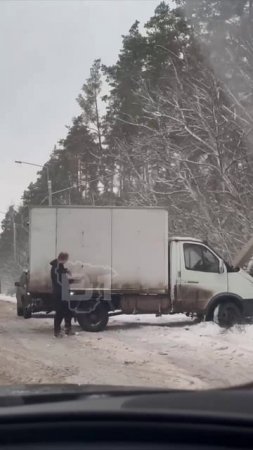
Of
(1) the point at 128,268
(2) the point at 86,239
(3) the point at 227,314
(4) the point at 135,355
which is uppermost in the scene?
(2) the point at 86,239

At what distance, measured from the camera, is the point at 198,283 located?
15.5 meters

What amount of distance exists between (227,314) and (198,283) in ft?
3.38

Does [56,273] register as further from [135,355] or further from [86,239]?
[135,355]

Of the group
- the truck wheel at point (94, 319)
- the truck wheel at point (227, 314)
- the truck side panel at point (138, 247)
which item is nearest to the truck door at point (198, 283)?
the truck wheel at point (227, 314)

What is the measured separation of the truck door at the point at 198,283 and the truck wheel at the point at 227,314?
331mm

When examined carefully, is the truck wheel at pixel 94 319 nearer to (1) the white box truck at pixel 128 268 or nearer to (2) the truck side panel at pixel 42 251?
(1) the white box truck at pixel 128 268

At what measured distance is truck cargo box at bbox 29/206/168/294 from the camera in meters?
15.5

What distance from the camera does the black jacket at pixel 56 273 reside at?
14.4 metres

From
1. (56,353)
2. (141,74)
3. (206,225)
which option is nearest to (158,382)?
(56,353)

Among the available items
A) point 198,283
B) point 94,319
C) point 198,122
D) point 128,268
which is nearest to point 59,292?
point 94,319

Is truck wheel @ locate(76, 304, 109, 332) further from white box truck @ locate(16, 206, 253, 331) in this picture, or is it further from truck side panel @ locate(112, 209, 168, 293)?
truck side panel @ locate(112, 209, 168, 293)

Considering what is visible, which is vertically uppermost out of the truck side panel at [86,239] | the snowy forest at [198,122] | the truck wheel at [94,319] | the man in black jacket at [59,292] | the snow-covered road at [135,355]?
the snowy forest at [198,122]

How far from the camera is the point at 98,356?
11.6m

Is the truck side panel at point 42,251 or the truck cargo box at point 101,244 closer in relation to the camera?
the truck cargo box at point 101,244
